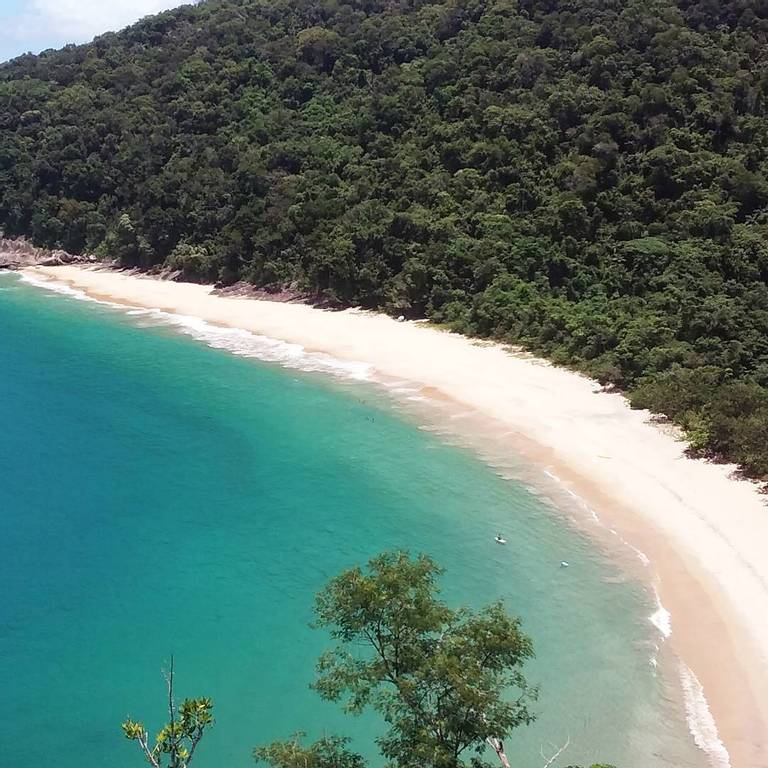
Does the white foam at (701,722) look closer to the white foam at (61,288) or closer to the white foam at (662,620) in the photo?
the white foam at (662,620)

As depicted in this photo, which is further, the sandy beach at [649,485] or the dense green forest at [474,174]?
the dense green forest at [474,174]

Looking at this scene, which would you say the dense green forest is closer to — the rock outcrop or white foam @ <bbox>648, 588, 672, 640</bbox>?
the rock outcrop

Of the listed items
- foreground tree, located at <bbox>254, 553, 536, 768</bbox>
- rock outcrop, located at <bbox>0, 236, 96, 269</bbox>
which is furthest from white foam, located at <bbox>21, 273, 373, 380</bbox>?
foreground tree, located at <bbox>254, 553, 536, 768</bbox>

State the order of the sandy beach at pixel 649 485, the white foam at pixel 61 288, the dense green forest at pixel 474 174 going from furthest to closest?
the white foam at pixel 61 288 → the dense green forest at pixel 474 174 → the sandy beach at pixel 649 485

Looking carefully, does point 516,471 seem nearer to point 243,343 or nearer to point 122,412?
point 122,412

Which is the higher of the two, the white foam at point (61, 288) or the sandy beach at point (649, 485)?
the sandy beach at point (649, 485)

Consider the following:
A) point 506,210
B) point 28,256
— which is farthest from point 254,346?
point 28,256

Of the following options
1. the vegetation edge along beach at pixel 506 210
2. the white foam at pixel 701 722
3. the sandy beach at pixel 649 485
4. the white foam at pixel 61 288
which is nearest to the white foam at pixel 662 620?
the sandy beach at pixel 649 485

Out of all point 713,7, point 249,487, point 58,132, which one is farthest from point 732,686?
point 58,132
